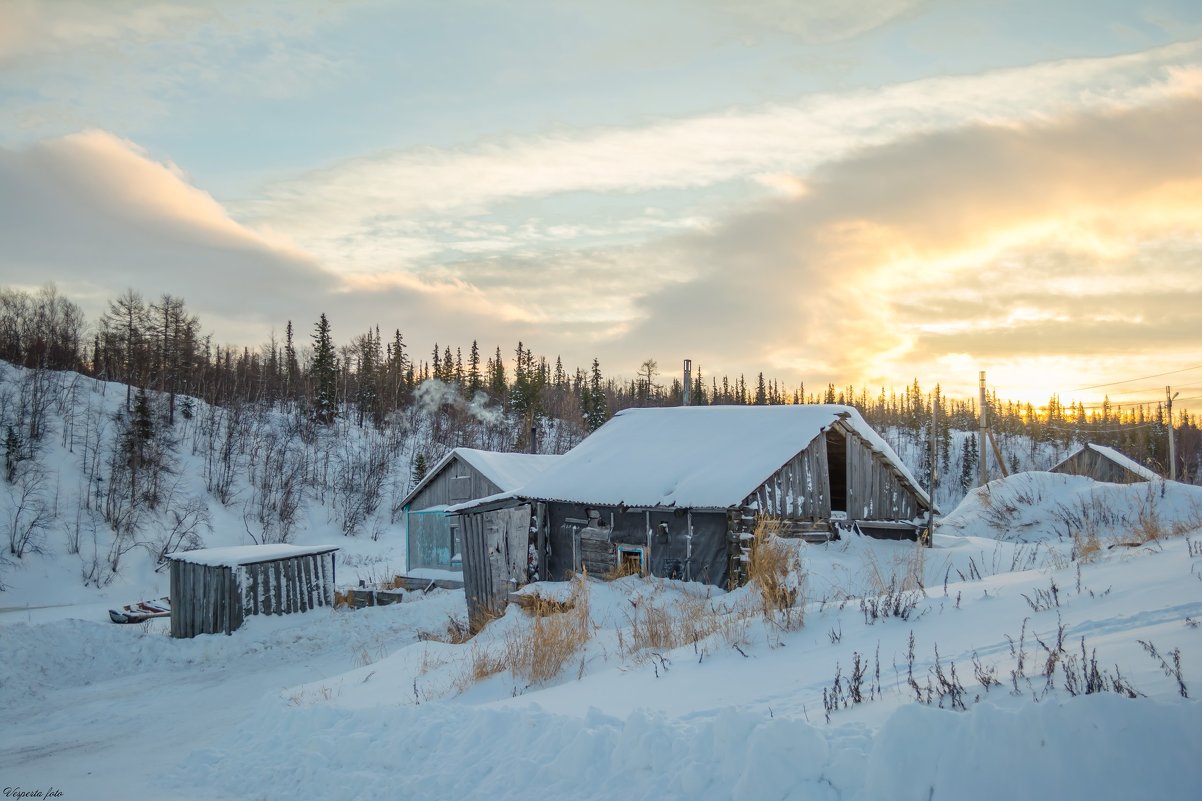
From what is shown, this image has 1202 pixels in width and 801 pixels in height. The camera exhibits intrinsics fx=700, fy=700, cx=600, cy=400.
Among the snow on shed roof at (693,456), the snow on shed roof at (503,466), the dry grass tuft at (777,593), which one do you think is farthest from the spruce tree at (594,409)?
the dry grass tuft at (777,593)

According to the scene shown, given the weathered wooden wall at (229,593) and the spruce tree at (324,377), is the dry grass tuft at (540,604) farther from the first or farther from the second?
the spruce tree at (324,377)

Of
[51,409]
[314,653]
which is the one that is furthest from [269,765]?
[51,409]

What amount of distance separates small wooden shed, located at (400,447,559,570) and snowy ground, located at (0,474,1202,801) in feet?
54.2

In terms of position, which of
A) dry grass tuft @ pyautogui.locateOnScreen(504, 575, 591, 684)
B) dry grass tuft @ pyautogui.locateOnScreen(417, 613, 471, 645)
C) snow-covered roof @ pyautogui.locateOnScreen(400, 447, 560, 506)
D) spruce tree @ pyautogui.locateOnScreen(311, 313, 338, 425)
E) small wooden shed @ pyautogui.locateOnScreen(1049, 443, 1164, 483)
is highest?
spruce tree @ pyautogui.locateOnScreen(311, 313, 338, 425)

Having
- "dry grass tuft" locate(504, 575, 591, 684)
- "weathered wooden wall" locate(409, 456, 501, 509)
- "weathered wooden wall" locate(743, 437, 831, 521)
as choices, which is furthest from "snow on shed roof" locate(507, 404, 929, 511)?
"weathered wooden wall" locate(409, 456, 501, 509)

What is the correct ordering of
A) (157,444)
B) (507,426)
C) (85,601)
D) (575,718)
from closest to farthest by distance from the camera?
(575,718) < (85,601) < (157,444) < (507,426)

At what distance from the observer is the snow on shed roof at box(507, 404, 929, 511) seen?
17.8 metres

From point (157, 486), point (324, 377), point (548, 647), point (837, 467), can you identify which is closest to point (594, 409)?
point (324, 377)

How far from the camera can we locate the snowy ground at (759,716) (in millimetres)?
3840

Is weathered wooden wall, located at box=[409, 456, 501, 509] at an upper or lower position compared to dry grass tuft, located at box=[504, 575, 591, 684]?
upper

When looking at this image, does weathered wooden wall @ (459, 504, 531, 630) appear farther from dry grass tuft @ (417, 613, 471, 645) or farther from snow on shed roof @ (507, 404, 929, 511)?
dry grass tuft @ (417, 613, 471, 645)

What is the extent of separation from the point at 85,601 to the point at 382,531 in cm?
1772

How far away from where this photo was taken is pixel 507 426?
73.7m

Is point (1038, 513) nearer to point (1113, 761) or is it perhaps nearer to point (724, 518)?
point (724, 518)
